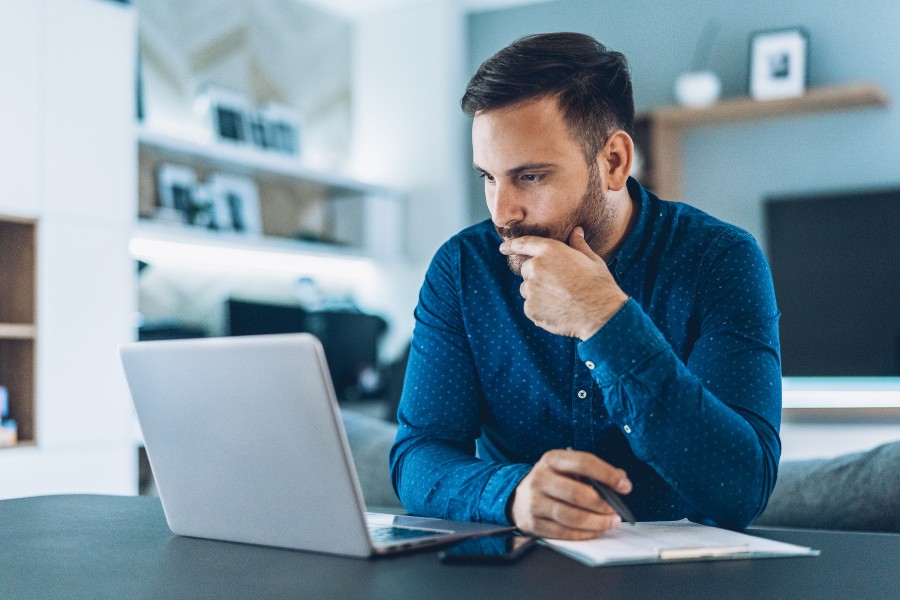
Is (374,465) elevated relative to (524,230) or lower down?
lower down

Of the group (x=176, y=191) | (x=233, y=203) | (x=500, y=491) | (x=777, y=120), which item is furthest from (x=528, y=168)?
(x=777, y=120)

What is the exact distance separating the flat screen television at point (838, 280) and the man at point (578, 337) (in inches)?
126

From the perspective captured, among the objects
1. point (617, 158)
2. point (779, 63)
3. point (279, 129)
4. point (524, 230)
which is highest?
point (779, 63)

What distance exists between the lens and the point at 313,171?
4570 mm

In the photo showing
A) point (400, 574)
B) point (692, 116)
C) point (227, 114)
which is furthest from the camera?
point (692, 116)

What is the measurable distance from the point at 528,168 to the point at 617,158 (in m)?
0.20

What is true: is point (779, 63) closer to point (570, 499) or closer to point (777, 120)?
point (777, 120)

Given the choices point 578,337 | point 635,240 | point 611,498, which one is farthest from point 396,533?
point 635,240

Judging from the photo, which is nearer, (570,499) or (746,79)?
(570,499)

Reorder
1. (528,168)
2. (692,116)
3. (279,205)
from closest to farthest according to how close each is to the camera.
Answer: (528,168)
(692,116)
(279,205)

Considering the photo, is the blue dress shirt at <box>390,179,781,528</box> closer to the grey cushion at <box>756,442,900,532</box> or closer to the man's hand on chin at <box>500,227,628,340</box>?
the man's hand on chin at <box>500,227,628,340</box>

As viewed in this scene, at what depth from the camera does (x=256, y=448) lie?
3.05ft

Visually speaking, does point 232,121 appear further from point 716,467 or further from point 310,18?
point 716,467

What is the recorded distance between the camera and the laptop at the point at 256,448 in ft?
2.83
